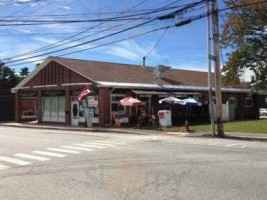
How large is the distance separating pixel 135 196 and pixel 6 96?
48847mm

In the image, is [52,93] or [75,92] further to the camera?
[52,93]

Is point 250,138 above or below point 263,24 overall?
below

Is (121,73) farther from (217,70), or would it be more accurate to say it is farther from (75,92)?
(217,70)

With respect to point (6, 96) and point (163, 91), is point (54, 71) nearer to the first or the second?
point (163, 91)

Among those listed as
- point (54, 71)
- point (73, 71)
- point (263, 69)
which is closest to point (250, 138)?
point (263, 69)

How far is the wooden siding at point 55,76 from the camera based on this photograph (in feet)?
135

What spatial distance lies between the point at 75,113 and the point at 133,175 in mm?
30681

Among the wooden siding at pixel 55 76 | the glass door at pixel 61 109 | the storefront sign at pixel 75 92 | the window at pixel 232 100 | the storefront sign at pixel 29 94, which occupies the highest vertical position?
the wooden siding at pixel 55 76

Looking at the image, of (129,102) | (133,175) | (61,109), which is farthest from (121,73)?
(133,175)

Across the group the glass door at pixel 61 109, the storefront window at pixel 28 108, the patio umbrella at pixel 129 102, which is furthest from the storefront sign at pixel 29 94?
the patio umbrella at pixel 129 102

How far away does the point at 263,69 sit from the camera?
37594 millimetres

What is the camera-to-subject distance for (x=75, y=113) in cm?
4188

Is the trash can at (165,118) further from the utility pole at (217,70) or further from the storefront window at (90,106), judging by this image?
the utility pole at (217,70)

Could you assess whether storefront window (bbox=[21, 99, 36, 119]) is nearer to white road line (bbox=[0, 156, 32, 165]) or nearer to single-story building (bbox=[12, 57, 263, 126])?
single-story building (bbox=[12, 57, 263, 126])
